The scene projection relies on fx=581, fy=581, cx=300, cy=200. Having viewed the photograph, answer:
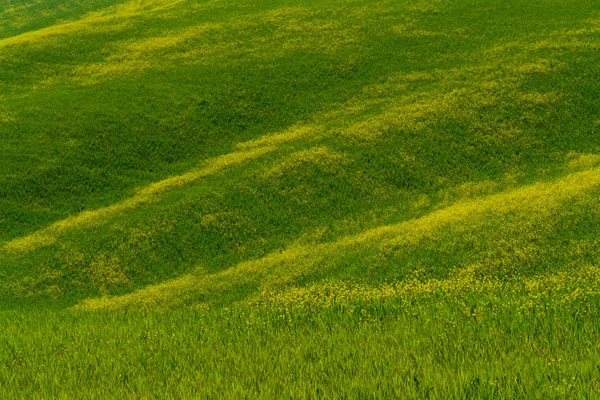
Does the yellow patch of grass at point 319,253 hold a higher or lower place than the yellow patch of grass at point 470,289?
lower

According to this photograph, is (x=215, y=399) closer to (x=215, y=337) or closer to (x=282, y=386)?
(x=282, y=386)

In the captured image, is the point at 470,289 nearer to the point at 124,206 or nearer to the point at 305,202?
the point at 305,202

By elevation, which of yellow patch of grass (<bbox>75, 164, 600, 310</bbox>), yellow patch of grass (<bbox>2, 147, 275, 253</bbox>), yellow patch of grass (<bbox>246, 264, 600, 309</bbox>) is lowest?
yellow patch of grass (<bbox>2, 147, 275, 253</bbox>)

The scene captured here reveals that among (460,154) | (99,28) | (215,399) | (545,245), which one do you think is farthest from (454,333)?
(99,28)

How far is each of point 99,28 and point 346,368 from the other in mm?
65579

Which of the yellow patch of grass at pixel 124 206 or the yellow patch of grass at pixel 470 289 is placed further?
the yellow patch of grass at pixel 124 206

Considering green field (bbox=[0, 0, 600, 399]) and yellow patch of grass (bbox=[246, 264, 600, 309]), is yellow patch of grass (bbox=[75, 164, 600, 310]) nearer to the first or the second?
green field (bbox=[0, 0, 600, 399])

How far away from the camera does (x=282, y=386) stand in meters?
7.81

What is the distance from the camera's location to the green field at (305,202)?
9117mm

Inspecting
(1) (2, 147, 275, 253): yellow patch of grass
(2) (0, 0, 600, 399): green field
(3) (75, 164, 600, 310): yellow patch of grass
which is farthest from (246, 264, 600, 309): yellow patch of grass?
(1) (2, 147, 275, 253): yellow patch of grass

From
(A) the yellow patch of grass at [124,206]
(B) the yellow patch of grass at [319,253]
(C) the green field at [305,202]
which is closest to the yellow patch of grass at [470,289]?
(C) the green field at [305,202]

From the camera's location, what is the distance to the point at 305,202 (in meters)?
31.3

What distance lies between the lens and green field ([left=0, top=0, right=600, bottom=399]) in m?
9.12

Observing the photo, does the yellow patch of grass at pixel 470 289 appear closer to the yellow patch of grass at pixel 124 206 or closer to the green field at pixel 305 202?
the green field at pixel 305 202
